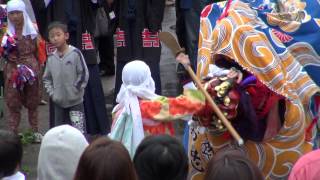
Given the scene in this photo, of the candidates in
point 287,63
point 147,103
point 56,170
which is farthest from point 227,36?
point 56,170

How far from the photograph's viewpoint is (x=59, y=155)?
3719mm

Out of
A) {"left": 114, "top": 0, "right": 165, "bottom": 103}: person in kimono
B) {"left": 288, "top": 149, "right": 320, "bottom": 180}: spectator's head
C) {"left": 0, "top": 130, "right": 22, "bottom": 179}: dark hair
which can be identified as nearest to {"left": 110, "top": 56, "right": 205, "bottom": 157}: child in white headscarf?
{"left": 0, "top": 130, "right": 22, "bottom": 179}: dark hair

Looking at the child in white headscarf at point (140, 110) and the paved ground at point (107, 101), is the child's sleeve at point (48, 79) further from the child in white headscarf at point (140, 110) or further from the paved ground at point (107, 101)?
the child in white headscarf at point (140, 110)

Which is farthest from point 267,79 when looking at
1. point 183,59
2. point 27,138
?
→ point 27,138

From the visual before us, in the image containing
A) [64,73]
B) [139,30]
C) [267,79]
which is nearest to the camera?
[267,79]

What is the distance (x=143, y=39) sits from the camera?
7.90m

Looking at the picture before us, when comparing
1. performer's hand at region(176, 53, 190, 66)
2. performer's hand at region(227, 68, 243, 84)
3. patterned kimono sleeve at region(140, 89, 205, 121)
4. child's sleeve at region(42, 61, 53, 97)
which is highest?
performer's hand at region(176, 53, 190, 66)

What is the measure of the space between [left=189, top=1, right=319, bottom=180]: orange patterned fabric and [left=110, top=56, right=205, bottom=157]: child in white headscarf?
230mm

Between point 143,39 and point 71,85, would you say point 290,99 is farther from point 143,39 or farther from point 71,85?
point 143,39

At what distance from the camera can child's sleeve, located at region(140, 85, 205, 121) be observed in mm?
4492

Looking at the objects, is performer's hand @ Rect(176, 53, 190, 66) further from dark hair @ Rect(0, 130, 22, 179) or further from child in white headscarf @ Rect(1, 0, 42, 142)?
child in white headscarf @ Rect(1, 0, 42, 142)

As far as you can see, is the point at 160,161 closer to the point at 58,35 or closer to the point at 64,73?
the point at 64,73

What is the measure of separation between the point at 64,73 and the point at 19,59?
0.83m

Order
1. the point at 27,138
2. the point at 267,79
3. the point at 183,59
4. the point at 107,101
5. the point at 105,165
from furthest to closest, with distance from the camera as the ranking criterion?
the point at 107,101 → the point at 27,138 → the point at 183,59 → the point at 267,79 → the point at 105,165
